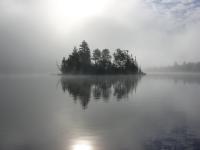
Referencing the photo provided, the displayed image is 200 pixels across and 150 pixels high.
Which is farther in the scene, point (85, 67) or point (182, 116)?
point (85, 67)

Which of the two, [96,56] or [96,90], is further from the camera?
[96,56]

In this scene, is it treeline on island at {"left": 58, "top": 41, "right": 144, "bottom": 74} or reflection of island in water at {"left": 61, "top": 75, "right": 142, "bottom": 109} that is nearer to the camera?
reflection of island in water at {"left": 61, "top": 75, "right": 142, "bottom": 109}

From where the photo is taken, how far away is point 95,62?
154 meters

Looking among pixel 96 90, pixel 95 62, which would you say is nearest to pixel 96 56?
pixel 95 62

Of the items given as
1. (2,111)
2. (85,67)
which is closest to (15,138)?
(2,111)

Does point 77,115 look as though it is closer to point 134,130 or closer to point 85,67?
point 134,130

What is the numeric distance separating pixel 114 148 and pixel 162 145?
9.17ft

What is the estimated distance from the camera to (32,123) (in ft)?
62.3

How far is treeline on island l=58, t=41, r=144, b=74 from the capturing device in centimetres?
15088

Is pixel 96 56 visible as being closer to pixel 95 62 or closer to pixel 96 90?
pixel 95 62

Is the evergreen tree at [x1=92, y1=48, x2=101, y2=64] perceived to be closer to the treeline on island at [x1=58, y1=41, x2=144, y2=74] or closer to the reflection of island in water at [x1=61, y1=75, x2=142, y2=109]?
the treeline on island at [x1=58, y1=41, x2=144, y2=74]

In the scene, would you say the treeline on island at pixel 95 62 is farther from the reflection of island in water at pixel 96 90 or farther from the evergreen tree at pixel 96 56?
the reflection of island in water at pixel 96 90

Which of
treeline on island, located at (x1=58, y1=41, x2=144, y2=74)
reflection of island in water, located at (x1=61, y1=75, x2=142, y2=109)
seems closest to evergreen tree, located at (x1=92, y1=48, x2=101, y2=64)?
treeline on island, located at (x1=58, y1=41, x2=144, y2=74)

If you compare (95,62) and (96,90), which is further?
(95,62)
